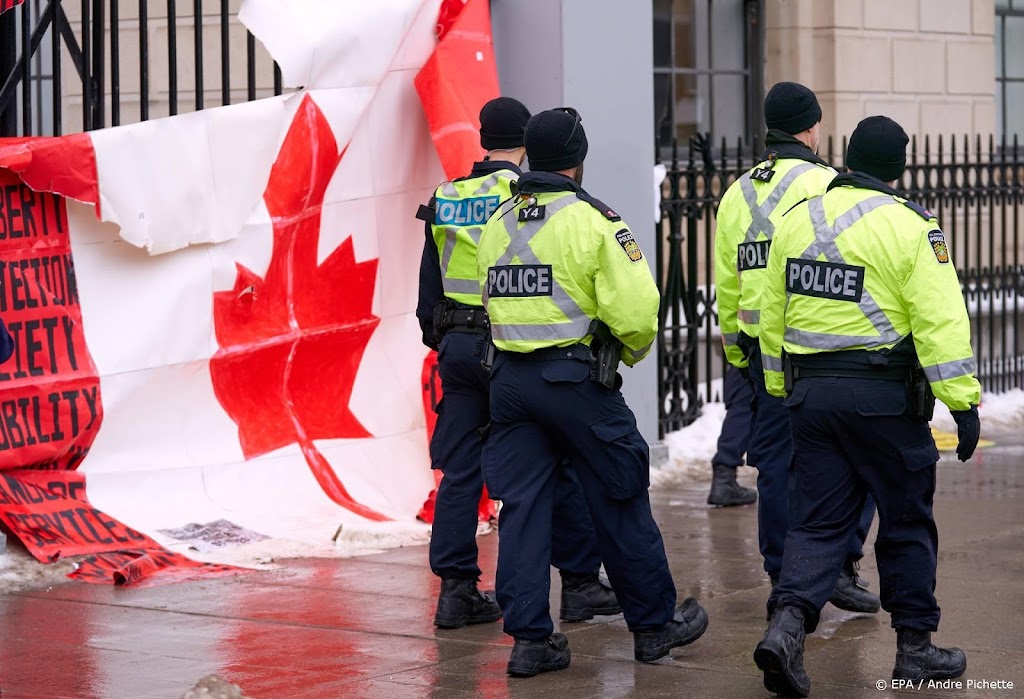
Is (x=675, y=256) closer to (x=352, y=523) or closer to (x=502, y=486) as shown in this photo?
(x=352, y=523)

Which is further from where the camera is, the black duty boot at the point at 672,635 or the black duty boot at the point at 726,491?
the black duty boot at the point at 726,491

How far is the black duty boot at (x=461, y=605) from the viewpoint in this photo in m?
6.18

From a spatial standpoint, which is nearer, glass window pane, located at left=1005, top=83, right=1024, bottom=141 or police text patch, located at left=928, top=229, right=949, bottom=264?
police text patch, located at left=928, top=229, right=949, bottom=264

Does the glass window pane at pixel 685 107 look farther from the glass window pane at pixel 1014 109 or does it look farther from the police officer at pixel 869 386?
the police officer at pixel 869 386

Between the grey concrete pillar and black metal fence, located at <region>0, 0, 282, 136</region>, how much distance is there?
1427mm

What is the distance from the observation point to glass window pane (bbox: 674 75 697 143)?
1398 cm

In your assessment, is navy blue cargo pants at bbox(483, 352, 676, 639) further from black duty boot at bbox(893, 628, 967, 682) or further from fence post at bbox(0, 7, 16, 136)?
fence post at bbox(0, 7, 16, 136)

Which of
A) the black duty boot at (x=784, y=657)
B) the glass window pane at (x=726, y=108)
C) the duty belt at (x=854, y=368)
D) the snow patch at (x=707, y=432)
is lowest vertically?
the snow patch at (x=707, y=432)

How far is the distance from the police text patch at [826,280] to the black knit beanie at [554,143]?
82cm

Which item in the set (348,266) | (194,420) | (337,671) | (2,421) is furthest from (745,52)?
(337,671)

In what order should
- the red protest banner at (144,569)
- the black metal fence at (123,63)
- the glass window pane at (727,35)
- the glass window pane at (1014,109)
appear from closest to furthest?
the red protest banner at (144,569) → the black metal fence at (123,63) → the glass window pane at (727,35) → the glass window pane at (1014,109)

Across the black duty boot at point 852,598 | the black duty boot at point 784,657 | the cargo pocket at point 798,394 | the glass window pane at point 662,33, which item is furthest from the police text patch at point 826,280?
the glass window pane at point 662,33

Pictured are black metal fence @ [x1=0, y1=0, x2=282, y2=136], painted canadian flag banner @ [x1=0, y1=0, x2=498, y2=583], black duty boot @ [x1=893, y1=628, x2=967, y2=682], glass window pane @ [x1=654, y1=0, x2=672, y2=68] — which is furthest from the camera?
glass window pane @ [x1=654, y1=0, x2=672, y2=68]

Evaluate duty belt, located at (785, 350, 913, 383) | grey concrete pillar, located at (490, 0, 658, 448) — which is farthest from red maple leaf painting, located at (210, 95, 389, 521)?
duty belt, located at (785, 350, 913, 383)
